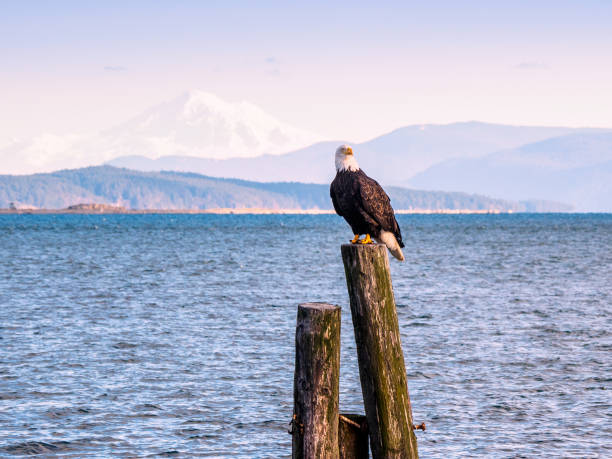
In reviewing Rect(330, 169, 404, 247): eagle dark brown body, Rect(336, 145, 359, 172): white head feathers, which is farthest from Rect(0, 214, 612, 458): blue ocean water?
Rect(336, 145, 359, 172): white head feathers

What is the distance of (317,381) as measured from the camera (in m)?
8.80

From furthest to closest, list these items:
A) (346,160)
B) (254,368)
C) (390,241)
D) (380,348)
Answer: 1. (254,368)
2. (346,160)
3. (390,241)
4. (380,348)

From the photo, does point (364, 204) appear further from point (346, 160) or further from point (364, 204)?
point (346, 160)

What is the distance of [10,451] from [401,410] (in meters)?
7.69

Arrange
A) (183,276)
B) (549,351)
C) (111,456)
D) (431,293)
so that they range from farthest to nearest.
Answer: (183,276) → (431,293) → (549,351) → (111,456)

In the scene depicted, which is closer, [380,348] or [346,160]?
[380,348]

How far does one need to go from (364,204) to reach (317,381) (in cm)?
375

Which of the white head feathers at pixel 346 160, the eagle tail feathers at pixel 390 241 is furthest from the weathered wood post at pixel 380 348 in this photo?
the white head feathers at pixel 346 160

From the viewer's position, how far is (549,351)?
22672 millimetres

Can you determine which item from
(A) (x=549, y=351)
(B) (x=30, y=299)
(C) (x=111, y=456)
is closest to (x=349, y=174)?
(C) (x=111, y=456)

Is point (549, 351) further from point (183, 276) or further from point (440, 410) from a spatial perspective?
point (183, 276)

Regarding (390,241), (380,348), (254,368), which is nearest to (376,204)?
(390,241)

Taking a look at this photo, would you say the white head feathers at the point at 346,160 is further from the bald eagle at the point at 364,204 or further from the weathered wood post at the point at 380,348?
the weathered wood post at the point at 380,348

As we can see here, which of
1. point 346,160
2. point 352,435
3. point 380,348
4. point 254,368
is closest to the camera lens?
point 380,348
